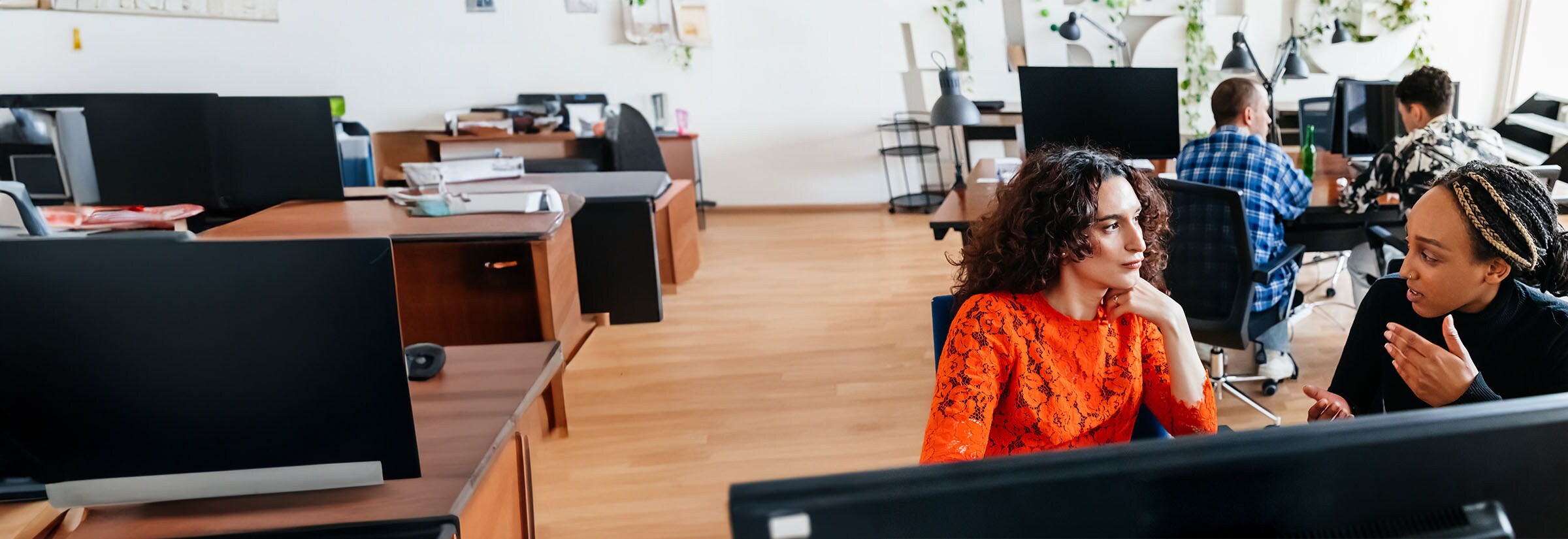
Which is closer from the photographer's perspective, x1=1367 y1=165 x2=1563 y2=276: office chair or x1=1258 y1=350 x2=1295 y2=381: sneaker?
x1=1367 y1=165 x2=1563 y2=276: office chair

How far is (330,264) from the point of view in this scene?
110 cm

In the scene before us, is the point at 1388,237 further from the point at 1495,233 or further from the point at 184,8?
the point at 184,8

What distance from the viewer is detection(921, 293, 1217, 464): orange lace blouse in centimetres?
148

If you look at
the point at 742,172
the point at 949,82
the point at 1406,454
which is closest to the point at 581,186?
the point at 949,82

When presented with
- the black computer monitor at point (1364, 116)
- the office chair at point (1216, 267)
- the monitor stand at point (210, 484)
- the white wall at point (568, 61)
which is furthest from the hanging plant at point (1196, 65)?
the monitor stand at point (210, 484)

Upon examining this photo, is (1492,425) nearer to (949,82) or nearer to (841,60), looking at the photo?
(949,82)

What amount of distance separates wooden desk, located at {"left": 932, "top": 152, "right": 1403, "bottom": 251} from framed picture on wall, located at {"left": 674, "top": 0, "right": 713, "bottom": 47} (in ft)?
11.5

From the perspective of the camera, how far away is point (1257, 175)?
9.82 feet

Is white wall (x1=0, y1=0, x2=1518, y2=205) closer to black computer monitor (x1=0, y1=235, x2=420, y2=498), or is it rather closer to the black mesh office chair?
the black mesh office chair

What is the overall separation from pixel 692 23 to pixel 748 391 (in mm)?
3879

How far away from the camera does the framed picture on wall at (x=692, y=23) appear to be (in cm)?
678

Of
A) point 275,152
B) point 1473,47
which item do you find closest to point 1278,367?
point 275,152

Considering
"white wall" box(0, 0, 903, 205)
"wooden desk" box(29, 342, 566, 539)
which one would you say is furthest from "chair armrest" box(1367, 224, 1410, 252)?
"white wall" box(0, 0, 903, 205)

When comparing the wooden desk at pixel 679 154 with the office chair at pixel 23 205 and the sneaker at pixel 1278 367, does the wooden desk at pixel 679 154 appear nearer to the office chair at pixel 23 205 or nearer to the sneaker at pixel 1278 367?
the sneaker at pixel 1278 367
